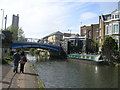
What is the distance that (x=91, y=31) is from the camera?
75250mm

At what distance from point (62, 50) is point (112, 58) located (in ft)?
107

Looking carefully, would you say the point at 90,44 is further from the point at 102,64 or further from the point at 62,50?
the point at 102,64

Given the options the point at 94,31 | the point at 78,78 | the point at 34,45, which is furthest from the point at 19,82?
the point at 94,31

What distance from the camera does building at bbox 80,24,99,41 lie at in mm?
73250

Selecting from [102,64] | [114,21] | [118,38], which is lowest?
[102,64]

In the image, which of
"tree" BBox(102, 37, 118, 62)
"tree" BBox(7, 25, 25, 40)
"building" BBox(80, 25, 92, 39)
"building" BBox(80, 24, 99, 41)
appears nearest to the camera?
"tree" BBox(102, 37, 118, 62)

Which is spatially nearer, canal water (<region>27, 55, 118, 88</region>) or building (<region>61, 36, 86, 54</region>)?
canal water (<region>27, 55, 118, 88</region>)

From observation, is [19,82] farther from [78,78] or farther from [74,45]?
[74,45]

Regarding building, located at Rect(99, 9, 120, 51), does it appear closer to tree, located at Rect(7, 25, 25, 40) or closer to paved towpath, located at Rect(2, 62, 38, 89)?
tree, located at Rect(7, 25, 25, 40)

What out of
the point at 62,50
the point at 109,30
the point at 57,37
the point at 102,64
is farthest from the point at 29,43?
the point at 57,37

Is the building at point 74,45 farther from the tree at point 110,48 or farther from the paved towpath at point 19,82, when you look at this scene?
the paved towpath at point 19,82

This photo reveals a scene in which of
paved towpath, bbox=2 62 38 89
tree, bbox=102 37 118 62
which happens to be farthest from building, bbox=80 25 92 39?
paved towpath, bbox=2 62 38 89

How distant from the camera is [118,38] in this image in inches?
1775

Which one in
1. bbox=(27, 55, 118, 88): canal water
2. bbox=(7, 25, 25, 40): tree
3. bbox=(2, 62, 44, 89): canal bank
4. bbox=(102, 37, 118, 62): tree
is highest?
bbox=(7, 25, 25, 40): tree
